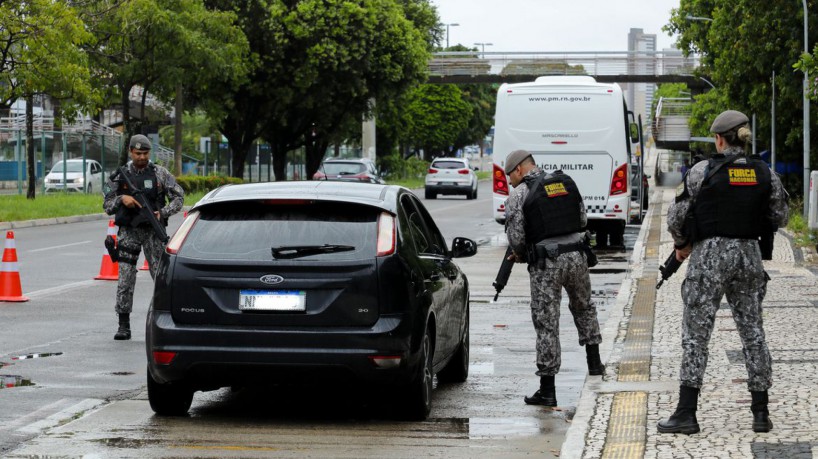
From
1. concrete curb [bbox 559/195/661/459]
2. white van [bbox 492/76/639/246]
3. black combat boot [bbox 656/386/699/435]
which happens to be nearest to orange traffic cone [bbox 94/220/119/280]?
concrete curb [bbox 559/195/661/459]

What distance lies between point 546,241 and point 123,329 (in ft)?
15.1

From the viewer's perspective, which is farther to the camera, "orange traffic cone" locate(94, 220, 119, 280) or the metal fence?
the metal fence

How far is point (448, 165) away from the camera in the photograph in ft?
174

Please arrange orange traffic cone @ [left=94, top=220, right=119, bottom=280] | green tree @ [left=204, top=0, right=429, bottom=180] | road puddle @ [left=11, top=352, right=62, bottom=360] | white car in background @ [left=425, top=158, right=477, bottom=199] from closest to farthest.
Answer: road puddle @ [left=11, top=352, right=62, bottom=360], orange traffic cone @ [left=94, top=220, right=119, bottom=280], green tree @ [left=204, top=0, right=429, bottom=180], white car in background @ [left=425, top=158, right=477, bottom=199]

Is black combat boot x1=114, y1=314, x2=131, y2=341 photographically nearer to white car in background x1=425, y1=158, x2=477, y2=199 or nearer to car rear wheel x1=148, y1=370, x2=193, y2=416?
car rear wheel x1=148, y1=370, x2=193, y2=416

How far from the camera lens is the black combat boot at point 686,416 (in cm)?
720

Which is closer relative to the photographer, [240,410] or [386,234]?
[386,234]

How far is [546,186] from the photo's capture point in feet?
28.8

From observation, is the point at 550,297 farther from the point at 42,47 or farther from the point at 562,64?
the point at 562,64

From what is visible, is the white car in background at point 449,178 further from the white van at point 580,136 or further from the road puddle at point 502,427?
the road puddle at point 502,427

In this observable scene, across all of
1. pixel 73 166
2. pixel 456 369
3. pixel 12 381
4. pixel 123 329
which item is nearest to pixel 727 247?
pixel 456 369

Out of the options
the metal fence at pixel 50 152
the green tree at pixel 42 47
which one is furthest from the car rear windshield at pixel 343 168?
the green tree at pixel 42 47

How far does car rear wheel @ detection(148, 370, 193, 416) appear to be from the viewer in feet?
26.5

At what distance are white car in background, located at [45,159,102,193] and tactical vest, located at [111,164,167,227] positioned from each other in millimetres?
35584
